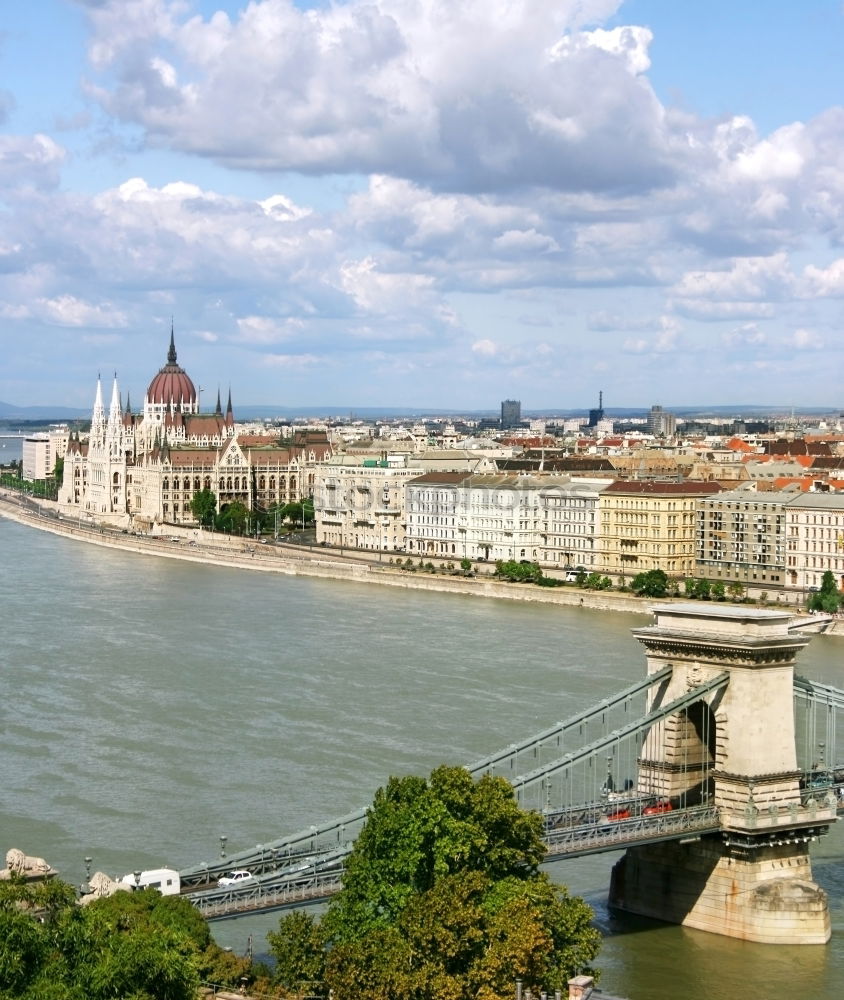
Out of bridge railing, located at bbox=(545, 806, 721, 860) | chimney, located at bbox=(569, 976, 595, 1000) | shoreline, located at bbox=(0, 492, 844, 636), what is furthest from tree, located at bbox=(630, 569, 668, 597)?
chimney, located at bbox=(569, 976, 595, 1000)

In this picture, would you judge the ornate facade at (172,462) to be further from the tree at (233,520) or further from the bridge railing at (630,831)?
the bridge railing at (630,831)

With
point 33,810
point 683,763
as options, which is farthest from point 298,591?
point 683,763

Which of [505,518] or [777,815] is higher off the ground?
[505,518]

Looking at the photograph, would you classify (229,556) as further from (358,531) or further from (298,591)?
(298,591)

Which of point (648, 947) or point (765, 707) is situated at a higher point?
point (765, 707)

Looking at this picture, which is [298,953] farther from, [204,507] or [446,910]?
[204,507]

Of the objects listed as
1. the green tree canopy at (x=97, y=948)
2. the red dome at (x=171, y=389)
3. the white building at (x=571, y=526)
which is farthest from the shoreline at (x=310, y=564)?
the green tree canopy at (x=97, y=948)

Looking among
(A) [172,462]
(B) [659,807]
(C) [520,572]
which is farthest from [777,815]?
(A) [172,462]
